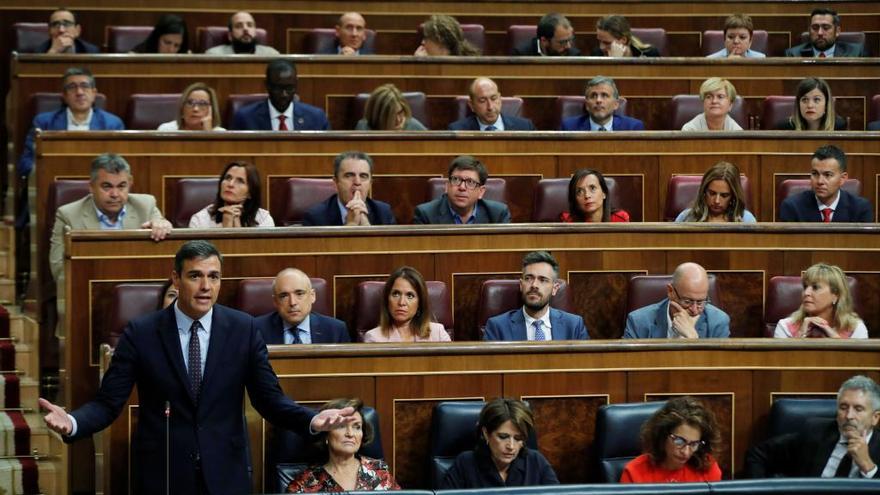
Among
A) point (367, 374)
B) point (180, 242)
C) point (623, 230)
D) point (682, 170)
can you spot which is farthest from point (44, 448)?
point (682, 170)

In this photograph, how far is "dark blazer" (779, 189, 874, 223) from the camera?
4.20 meters

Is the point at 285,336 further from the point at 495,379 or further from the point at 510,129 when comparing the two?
the point at 510,129

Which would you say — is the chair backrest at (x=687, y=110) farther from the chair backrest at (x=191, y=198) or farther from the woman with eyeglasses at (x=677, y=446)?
the woman with eyeglasses at (x=677, y=446)

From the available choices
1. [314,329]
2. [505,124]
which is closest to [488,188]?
[505,124]

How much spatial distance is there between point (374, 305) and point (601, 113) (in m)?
1.35

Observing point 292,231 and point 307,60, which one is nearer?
point 292,231

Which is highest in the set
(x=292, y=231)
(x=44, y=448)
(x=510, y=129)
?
(x=510, y=129)

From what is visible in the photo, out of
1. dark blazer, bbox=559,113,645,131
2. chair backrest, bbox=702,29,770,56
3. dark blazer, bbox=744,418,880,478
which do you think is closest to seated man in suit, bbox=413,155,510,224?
dark blazer, bbox=559,113,645,131

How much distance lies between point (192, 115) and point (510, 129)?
36.8 inches

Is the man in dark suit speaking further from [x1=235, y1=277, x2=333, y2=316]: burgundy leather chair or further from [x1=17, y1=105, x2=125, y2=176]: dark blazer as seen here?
[x1=17, y1=105, x2=125, y2=176]: dark blazer

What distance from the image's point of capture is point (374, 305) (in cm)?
360

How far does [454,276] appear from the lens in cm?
382

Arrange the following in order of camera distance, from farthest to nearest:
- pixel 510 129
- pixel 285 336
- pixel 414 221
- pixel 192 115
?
pixel 510 129 < pixel 192 115 < pixel 414 221 < pixel 285 336

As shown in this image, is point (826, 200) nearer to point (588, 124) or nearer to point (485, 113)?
point (588, 124)
